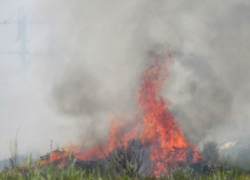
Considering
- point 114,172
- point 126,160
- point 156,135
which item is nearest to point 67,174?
point 114,172

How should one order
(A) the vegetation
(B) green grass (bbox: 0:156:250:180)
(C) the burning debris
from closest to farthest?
(B) green grass (bbox: 0:156:250:180)
(A) the vegetation
(C) the burning debris

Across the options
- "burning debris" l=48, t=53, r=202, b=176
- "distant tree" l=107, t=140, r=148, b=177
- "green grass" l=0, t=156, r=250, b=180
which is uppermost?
"burning debris" l=48, t=53, r=202, b=176

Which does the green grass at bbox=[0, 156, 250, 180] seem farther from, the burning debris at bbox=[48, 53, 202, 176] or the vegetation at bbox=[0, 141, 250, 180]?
the burning debris at bbox=[48, 53, 202, 176]

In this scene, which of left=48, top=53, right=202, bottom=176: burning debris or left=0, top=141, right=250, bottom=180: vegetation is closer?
left=0, top=141, right=250, bottom=180: vegetation

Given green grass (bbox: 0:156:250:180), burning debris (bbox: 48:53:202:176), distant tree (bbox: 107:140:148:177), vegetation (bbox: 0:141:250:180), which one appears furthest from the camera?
burning debris (bbox: 48:53:202:176)

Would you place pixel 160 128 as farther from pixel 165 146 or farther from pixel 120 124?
pixel 120 124

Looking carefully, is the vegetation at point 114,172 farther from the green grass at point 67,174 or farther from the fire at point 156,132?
the fire at point 156,132

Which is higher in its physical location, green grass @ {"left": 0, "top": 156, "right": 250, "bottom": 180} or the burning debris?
the burning debris

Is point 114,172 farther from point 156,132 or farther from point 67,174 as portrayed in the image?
point 156,132

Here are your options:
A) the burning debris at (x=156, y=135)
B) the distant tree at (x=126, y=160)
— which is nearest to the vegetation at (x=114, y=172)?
the distant tree at (x=126, y=160)

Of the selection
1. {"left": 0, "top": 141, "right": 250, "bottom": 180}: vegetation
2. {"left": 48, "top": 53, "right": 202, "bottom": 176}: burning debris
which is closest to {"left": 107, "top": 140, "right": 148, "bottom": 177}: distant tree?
{"left": 0, "top": 141, "right": 250, "bottom": 180}: vegetation

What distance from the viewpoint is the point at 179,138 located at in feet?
65.0

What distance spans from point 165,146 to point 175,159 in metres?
1.20

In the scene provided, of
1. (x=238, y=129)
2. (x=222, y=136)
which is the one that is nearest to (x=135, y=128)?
(x=222, y=136)
